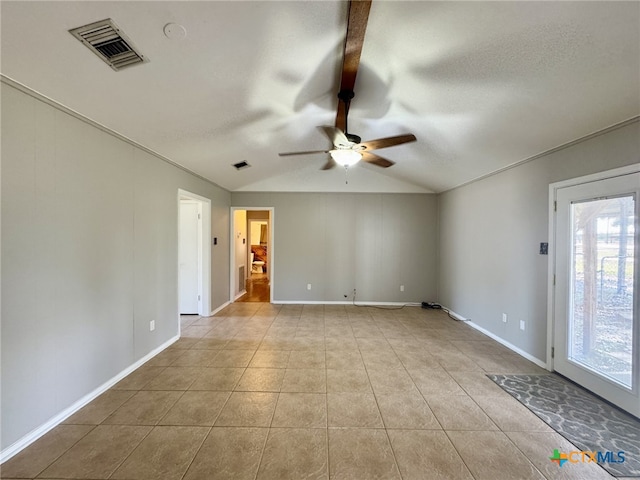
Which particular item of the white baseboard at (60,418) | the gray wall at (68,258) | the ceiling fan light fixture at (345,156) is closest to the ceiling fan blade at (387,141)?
the ceiling fan light fixture at (345,156)

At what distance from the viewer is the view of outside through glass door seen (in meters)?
2.15

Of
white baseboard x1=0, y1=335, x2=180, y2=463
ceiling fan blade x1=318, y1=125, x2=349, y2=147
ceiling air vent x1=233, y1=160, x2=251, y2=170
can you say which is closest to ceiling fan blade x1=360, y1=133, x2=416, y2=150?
ceiling fan blade x1=318, y1=125, x2=349, y2=147

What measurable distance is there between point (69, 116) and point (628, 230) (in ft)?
15.3

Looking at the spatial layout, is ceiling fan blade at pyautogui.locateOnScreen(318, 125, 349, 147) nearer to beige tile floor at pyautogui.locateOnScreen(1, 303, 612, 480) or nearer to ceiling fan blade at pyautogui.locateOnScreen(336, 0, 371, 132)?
ceiling fan blade at pyautogui.locateOnScreen(336, 0, 371, 132)

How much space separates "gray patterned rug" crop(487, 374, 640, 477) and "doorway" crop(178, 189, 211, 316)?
4439 mm

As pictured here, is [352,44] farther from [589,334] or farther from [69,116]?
[589,334]

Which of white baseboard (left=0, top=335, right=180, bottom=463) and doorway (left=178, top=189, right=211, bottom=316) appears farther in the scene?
doorway (left=178, top=189, right=211, bottom=316)

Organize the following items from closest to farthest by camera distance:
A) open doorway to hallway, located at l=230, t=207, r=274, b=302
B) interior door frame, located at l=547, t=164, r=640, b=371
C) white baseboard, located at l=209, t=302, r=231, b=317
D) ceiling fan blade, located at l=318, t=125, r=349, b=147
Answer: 1. ceiling fan blade, located at l=318, t=125, r=349, b=147
2. interior door frame, located at l=547, t=164, r=640, b=371
3. white baseboard, located at l=209, t=302, r=231, b=317
4. open doorway to hallway, located at l=230, t=207, r=274, b=302

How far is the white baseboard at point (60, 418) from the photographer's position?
170cm

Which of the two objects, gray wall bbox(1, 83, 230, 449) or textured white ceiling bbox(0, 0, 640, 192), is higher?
textured white ceiling bbox(0, 0, 640, 192)

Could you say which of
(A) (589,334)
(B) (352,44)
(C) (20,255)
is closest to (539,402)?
(A) (589,334)

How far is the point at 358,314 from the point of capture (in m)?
4.96

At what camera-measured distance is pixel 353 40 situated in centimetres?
175

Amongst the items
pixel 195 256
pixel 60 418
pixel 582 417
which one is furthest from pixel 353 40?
pixel 195 256
